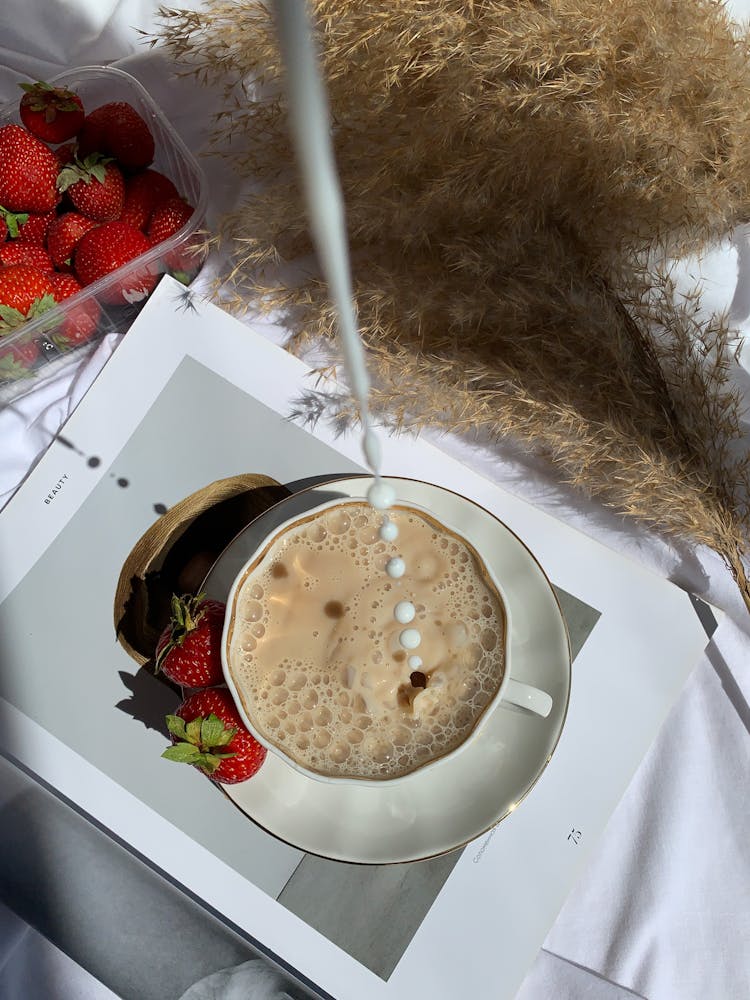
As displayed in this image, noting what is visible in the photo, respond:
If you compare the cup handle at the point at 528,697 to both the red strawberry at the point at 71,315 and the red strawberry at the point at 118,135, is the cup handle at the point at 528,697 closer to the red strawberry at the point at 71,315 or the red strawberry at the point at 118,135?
the red strawberry at the point at 71,315

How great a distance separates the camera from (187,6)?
0.97m

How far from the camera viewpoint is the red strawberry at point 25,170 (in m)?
0.88

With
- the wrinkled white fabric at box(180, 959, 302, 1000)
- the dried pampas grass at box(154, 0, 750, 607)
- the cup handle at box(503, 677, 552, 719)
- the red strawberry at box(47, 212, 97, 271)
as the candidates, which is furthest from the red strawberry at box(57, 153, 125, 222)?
the wrinkled white fabric at box(180, 959, 302, 1000)

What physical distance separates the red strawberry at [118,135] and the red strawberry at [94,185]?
2 centimetres

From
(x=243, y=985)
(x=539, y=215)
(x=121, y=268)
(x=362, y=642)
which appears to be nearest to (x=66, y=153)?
(x=121, y=268)

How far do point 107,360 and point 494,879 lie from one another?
728 mm

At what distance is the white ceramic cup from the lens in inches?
27.1

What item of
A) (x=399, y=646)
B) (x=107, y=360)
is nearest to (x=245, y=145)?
(x=107, y=360)

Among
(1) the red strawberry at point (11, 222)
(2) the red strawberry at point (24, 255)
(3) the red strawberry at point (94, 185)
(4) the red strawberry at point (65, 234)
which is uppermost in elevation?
(3) the red strawberry at point (94, 185)

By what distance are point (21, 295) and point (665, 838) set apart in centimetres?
93

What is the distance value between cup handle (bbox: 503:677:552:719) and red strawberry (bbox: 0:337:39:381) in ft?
2.10

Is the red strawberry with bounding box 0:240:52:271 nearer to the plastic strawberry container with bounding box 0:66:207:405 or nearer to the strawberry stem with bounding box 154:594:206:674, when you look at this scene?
the plastic strawberry container with bounding box 0:66:207:405

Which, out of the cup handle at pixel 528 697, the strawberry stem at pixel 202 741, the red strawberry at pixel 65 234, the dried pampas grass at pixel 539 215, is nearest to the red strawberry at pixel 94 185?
the red strawberry at pixel 65 234

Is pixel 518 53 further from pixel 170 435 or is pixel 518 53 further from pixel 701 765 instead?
pixel 701 765
